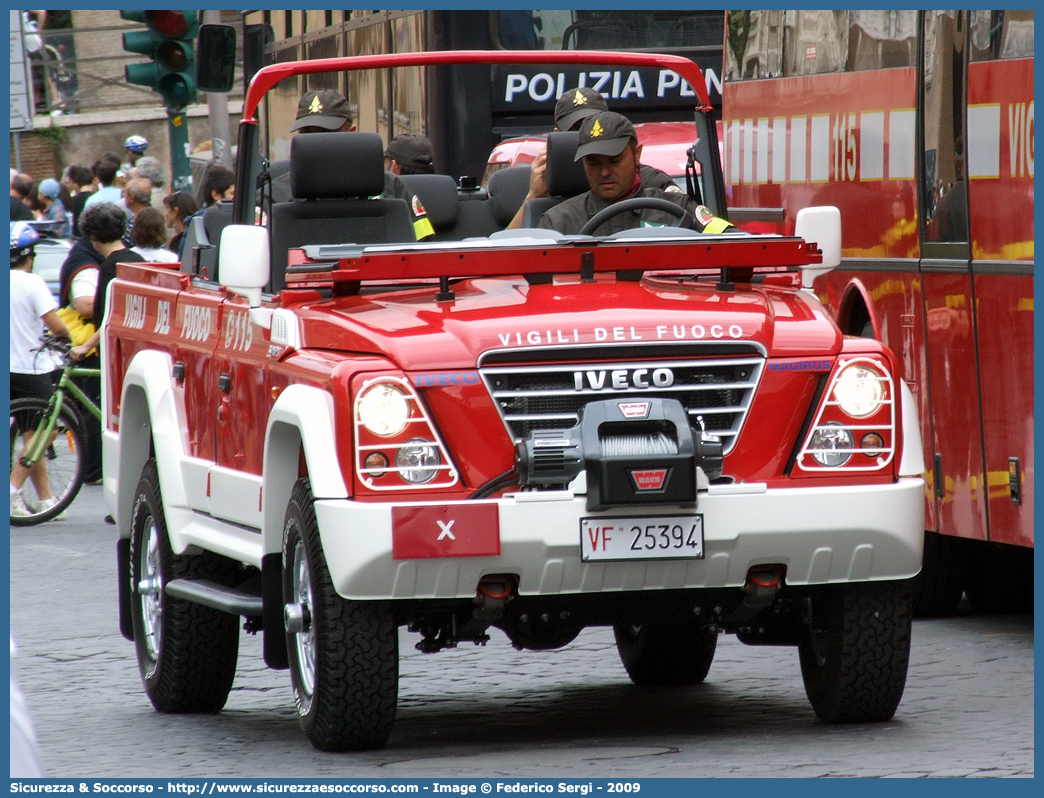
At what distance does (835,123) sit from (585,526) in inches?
198

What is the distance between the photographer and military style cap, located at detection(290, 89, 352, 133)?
31.4 feet

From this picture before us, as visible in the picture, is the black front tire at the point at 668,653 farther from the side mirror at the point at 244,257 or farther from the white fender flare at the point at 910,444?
the side mirror at the point at 244,257

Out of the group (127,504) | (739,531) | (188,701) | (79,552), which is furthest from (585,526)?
(79,552)

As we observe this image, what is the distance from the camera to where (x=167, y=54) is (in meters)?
19.5

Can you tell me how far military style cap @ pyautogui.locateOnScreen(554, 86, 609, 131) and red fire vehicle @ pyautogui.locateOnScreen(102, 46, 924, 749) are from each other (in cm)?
209

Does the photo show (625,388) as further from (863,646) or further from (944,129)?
(944,129)

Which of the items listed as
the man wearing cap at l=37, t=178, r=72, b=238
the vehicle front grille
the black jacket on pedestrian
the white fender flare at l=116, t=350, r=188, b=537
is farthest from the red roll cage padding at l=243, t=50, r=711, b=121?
the man wearing cap at l=37, t=178, r=72, b=238

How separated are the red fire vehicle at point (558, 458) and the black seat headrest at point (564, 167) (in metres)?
1.05

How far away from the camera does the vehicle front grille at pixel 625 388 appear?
21.5ft

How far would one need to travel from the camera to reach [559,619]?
22.5 ft

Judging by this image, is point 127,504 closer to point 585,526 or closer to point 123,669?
point 123,669

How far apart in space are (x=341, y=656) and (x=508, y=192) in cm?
370

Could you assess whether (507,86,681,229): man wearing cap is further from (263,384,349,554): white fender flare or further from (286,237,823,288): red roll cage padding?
(263,384,349,554): white fender flare

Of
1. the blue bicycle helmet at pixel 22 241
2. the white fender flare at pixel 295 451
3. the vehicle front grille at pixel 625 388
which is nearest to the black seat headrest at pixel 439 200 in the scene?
the white fender flare at pixel 295 451
